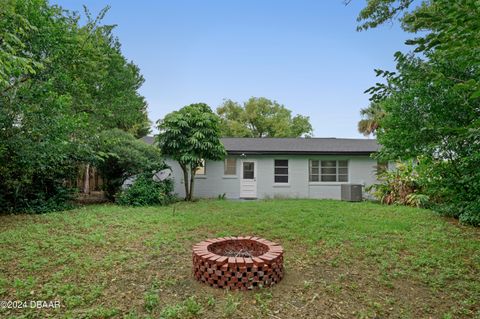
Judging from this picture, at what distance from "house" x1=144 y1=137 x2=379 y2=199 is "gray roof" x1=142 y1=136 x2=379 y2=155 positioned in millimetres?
88

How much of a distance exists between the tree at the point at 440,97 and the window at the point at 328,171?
735 centimetres

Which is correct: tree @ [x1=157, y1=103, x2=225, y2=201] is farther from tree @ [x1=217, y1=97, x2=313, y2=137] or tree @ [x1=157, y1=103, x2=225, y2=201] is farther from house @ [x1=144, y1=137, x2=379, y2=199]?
tree @ [x1=217, y1=97, x2=313, y2=137]

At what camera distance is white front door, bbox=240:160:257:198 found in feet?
42.6

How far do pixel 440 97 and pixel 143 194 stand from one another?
8.78 m

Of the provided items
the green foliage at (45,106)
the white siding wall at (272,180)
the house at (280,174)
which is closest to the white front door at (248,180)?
the house at (280,174)

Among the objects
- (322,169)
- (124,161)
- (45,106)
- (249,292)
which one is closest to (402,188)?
(322,169)

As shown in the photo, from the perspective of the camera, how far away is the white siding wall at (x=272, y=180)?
13.0m

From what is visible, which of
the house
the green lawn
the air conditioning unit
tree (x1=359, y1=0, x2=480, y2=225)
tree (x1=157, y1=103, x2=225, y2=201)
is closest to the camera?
tree (x1=359, y1=0, x2=480, y2=225)

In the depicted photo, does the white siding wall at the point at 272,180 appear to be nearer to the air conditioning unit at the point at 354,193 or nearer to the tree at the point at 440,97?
the air conditioning unit at the point at 354,193

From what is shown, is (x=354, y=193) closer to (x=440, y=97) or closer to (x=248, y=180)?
(x=248, y=180)

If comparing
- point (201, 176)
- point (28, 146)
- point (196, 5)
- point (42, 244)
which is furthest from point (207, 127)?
point (42, 244)

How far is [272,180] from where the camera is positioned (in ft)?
42.7

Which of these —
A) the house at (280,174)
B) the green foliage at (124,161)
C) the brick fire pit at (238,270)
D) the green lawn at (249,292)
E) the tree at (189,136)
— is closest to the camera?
the green lawn at (249,292)

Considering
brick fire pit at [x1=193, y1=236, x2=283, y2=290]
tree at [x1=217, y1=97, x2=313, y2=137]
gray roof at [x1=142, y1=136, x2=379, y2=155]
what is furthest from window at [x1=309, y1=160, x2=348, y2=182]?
tree at [x1=217, y1=97, x2=313, y2=137]
